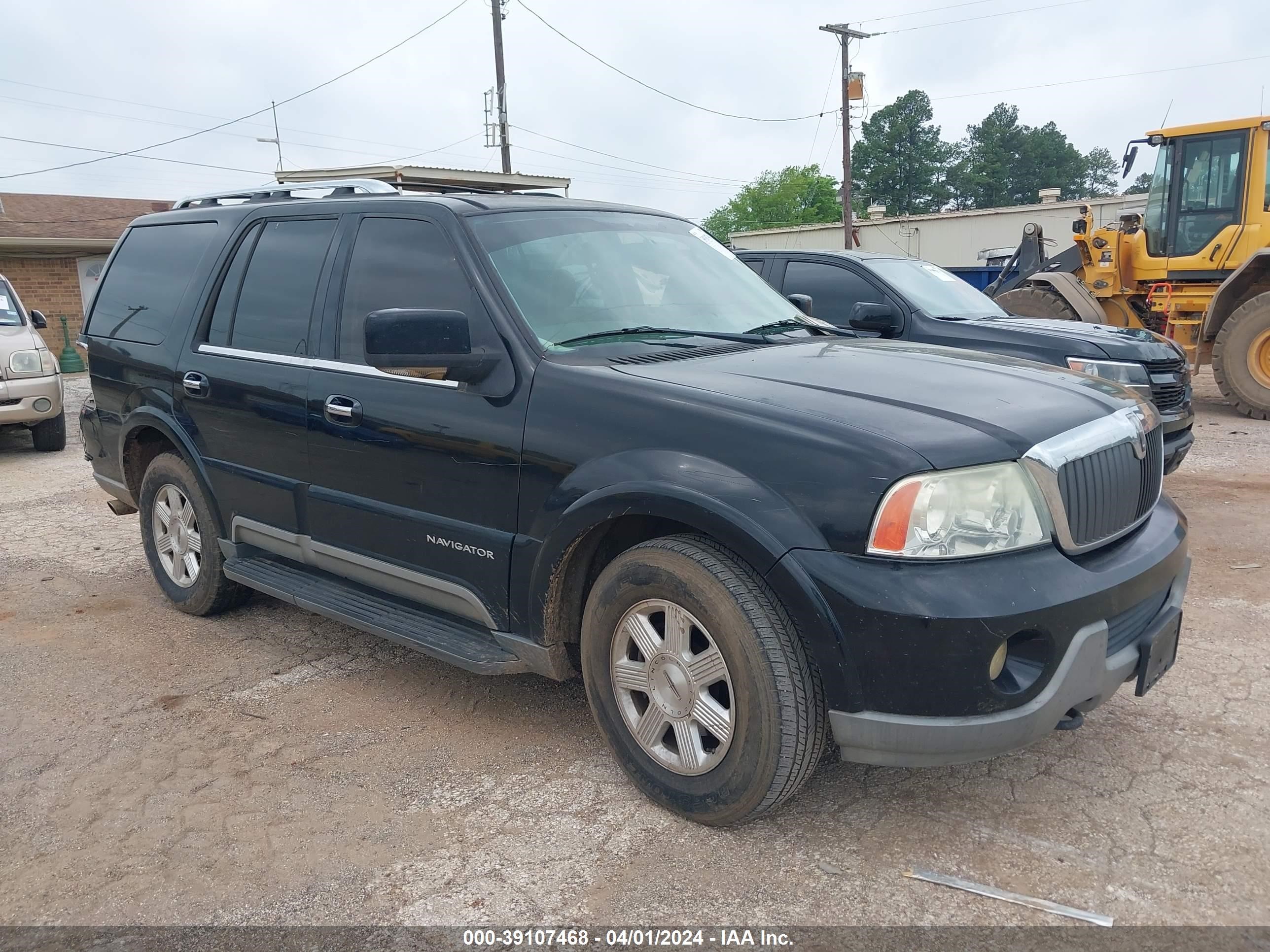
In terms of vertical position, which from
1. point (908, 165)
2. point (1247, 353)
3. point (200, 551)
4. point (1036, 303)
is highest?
point (908, 165)

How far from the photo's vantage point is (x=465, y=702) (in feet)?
13.1

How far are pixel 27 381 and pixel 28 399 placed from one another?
177 mm

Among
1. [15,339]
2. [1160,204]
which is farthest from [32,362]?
[1160,204]

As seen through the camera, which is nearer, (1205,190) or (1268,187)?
(1268,187)

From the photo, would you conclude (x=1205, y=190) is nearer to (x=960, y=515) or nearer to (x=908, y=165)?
(x=960, y=515)

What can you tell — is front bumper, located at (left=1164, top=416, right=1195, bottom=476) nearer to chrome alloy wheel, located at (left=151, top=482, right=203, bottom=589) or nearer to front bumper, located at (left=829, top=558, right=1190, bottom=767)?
front bumper, located at (left=829, top=558, right=1190, bottom=767)

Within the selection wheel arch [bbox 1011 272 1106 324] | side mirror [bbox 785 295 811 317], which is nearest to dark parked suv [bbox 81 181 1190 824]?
side mirror [bbox 785 295 811 317]

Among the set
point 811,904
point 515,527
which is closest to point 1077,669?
point 811,904

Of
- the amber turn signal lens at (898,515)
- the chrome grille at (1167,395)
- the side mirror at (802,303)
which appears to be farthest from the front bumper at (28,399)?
the amber turn signal lens at (898,515)

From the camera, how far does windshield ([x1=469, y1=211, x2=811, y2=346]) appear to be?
3637mm

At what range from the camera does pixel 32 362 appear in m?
10.2

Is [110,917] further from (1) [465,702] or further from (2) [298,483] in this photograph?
(2) [298,483]

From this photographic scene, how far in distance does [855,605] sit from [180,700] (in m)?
2.90

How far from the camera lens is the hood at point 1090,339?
707 cm
